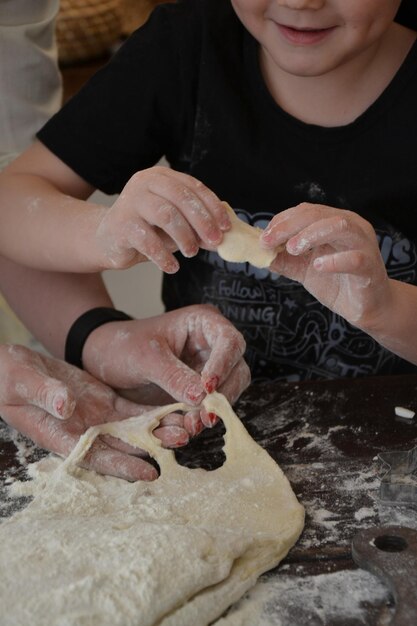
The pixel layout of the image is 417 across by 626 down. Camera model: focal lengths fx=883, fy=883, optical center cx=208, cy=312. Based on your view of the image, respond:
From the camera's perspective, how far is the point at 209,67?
1325 mm

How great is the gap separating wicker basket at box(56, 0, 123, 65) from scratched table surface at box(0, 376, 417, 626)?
90.1 inches

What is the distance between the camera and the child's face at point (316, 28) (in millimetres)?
1101

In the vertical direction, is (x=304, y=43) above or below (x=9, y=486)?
above

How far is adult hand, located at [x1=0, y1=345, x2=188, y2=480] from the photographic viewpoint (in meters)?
0.97

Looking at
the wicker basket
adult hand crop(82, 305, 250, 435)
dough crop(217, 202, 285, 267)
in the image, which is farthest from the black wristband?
the wicker basket

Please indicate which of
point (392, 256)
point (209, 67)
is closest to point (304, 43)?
point (209, 67)

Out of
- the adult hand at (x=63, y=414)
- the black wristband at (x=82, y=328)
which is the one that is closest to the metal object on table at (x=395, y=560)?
the adult hand at (x=63, y=414)

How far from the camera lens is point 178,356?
1116mm

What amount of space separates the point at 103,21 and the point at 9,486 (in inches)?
98.2

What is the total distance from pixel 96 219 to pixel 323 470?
42 centimetres

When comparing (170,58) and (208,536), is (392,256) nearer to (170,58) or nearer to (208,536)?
(170,58)

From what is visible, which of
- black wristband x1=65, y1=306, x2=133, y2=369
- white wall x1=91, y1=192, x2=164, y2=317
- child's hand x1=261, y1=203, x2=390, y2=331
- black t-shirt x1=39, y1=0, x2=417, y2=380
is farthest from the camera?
white wall x1=91, y1=192, x2=164, y2=317

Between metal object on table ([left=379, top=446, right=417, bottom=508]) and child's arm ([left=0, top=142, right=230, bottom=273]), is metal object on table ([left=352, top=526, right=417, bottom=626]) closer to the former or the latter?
metal object on table ([left=379, top=446, right=417, bottom=508])

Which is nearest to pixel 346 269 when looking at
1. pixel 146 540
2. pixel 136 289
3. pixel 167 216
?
pixel 167 216
